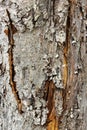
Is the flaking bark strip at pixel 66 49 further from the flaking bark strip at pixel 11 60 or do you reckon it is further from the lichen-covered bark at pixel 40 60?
the flaking bark strip at pixel 11 60

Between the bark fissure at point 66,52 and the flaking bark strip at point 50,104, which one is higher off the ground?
the bark fissure at point 66,52

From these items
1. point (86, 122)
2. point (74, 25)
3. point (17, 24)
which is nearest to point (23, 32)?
point (17, 24)

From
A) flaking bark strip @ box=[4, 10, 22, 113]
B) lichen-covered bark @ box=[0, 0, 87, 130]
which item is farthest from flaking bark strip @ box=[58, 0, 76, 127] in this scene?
flaking bark strip @ box=[4, 10, 22, 113]

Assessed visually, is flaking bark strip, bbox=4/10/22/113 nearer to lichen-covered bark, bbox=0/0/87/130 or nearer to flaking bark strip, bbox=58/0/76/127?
lichen-covered bark, bbox=0/0/87/130

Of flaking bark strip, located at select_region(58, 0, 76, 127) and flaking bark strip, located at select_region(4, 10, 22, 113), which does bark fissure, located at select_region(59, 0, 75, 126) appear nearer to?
flaking bark strip, located at select_region(58, 0, 76, 127)

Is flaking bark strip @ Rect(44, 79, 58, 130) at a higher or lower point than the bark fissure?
lower

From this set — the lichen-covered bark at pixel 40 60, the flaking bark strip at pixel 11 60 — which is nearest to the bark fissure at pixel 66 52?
the lichen-covered bark at pixel 40 60

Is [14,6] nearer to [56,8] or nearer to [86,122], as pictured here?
[56,8]

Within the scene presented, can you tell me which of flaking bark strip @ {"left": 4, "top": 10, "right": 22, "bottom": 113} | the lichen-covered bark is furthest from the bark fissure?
flaking bark strip @ {"left": 4, "top": 10, "right": 22, "bottom": 113}
